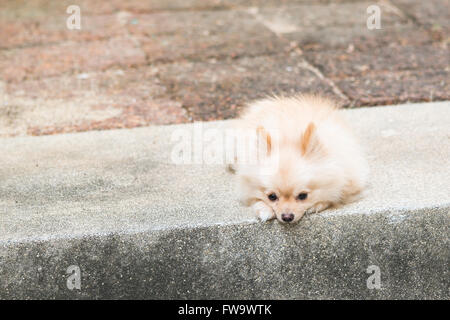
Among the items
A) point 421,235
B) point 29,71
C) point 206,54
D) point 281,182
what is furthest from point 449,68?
point 29,71

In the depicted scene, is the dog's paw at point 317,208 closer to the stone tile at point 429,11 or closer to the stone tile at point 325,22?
the stone tile at point 325,22

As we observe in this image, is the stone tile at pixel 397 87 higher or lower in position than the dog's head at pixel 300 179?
higher

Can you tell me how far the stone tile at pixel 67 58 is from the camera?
16.4 feet

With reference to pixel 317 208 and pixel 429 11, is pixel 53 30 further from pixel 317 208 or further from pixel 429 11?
pixel 317 208

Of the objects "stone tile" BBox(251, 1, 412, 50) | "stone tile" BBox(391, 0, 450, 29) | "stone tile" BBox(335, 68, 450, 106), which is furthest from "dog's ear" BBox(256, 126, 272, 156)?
"stone tile" BBox(391, 0, 450, 29)

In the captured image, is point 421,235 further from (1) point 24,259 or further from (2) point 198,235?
(1) point 24,259

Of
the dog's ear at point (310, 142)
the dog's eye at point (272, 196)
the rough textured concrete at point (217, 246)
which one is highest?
the dog's ear at point (310, 142)

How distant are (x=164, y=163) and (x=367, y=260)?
129 centimetres

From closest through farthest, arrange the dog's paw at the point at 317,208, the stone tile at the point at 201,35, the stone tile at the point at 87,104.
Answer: the dog's paw at the point at 317,208 < the stone tile at the point at 87,104 < the stone tile at the point at 201,35

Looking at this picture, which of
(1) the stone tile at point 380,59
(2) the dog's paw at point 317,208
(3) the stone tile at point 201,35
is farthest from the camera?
(3) the stone tile at point 201,35

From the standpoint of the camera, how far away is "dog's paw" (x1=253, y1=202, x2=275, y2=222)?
9.05 ft

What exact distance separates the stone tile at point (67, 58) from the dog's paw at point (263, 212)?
2.73 metres

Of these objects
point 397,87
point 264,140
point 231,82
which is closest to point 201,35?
point 231,82

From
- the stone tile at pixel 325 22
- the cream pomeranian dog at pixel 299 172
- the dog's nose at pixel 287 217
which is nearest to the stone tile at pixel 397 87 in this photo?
the stone tile at pixel 325 22
